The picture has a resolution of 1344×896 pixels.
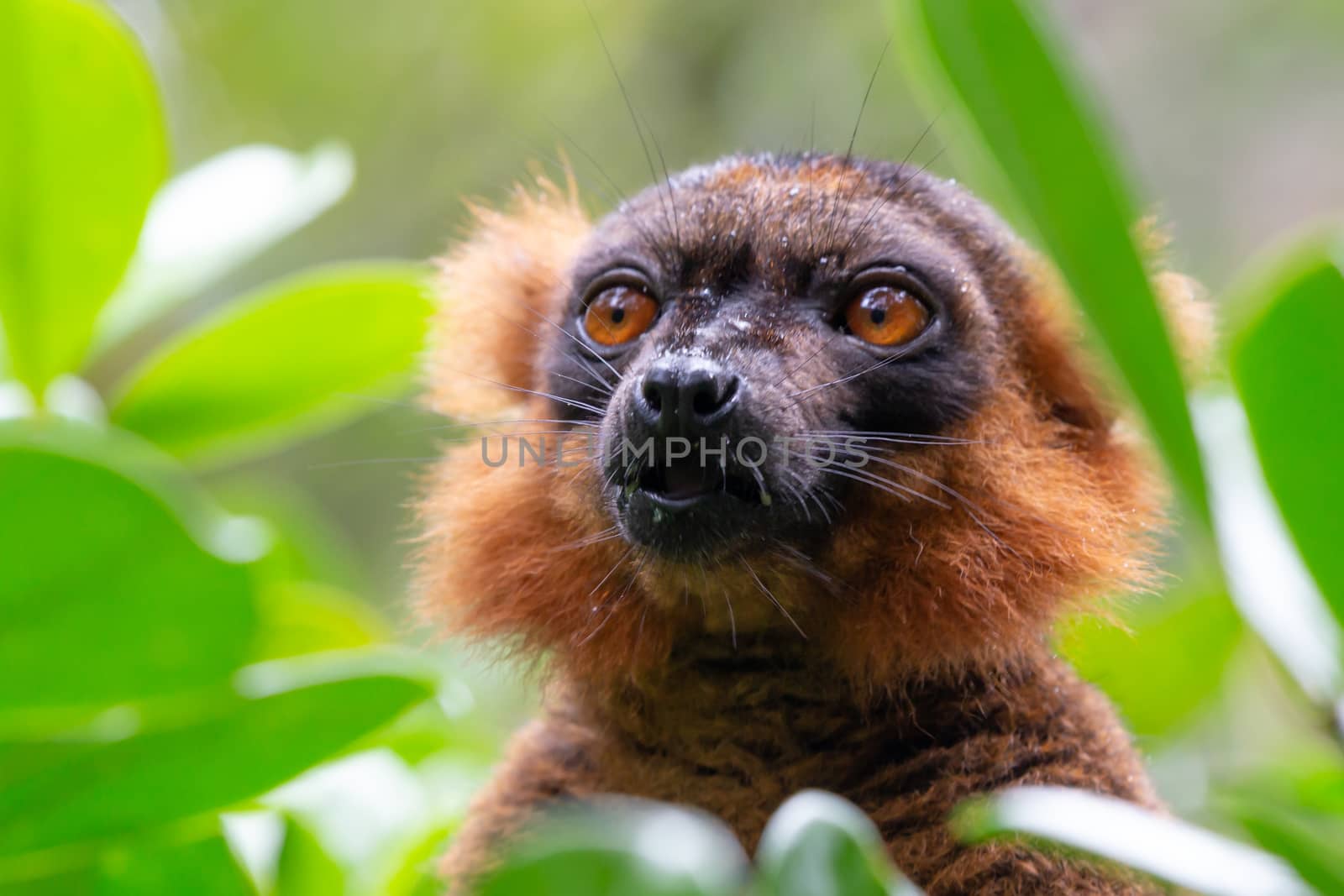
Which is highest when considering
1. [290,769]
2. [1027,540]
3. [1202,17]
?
[1202,17]

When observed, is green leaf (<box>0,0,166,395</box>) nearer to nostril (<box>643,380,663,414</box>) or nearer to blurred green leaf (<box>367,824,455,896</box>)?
nostril (<box>643,380,663,414</box>)

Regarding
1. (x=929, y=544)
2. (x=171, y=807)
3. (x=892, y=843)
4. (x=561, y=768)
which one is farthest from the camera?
(x=561, y=768)

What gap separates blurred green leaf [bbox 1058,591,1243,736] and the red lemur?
40 cm

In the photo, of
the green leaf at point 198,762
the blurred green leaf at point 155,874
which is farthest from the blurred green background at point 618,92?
the green leaf at point 198,762

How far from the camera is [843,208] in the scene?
7.99 feet

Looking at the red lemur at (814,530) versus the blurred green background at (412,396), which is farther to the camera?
the red lemur at (814,530)

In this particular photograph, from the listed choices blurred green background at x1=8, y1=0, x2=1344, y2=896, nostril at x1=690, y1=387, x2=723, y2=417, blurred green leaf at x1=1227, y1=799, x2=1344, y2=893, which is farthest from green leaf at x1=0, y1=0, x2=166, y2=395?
blurred green leaf at x1=1227, y1=799, x2=1344, y2=893

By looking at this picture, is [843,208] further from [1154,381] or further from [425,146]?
[425,146]

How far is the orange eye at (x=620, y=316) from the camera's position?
2.49 meters

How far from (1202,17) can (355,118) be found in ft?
17.9

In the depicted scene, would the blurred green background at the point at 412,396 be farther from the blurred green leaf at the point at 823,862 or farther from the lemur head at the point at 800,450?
the lemur head at the point at 800,450

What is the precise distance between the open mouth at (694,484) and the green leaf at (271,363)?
2.30 ft

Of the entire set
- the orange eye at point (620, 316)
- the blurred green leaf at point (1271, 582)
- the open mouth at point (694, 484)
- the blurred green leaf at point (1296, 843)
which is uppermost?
the orange eye at point (620, 316)

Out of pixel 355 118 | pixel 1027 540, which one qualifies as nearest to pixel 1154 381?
pixel 1027 540
